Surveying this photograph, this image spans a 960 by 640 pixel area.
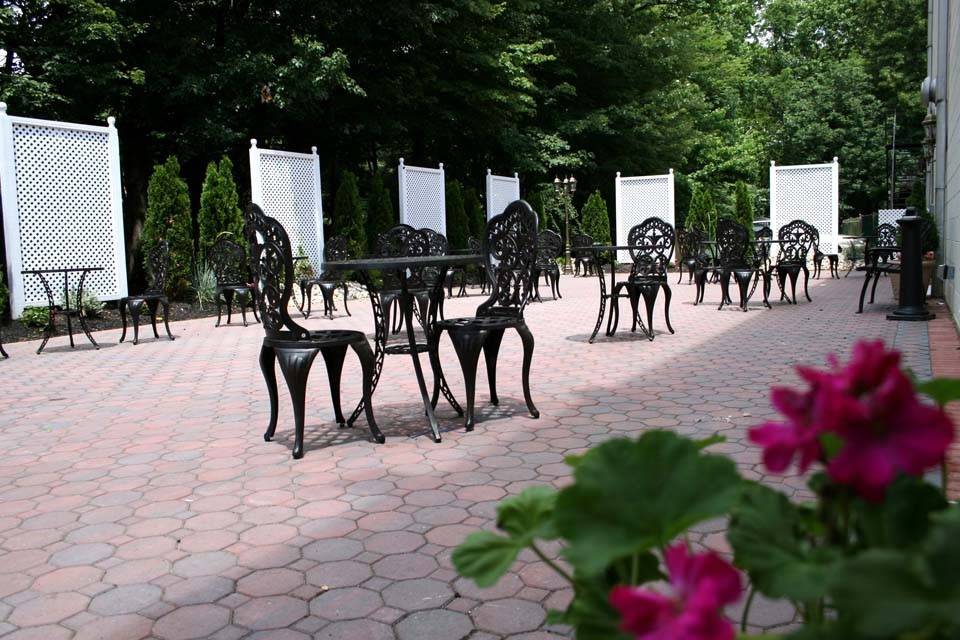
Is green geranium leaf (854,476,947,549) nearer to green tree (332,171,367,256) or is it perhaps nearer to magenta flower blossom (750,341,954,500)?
magenta flower blossom (750,341,954,500)

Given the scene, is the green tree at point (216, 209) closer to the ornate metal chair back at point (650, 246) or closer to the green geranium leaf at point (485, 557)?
the ornate metal chair back at point (650, 246)

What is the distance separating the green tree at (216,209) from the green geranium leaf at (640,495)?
39.7 ft

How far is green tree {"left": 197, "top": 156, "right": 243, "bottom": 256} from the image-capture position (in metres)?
12.3

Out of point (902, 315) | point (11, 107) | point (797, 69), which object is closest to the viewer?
point (902, 315)

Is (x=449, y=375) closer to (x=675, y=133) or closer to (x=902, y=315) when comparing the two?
(x=902, y=315)

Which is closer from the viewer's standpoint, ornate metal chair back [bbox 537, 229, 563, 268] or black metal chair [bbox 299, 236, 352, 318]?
black metal chair [bbox 299, 236, 352, 318]

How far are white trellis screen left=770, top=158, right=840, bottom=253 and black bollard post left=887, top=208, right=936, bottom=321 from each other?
9851mm

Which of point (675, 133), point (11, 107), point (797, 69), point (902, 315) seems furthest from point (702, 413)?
point (797, 69)

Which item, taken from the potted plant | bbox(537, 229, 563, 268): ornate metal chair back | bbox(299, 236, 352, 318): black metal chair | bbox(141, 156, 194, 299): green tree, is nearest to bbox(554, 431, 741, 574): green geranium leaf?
the potted plant

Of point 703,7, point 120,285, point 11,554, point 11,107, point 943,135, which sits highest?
point 703,7

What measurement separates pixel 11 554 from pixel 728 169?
2697cm

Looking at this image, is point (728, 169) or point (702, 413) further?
point (728, 169)

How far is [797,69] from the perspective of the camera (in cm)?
3791

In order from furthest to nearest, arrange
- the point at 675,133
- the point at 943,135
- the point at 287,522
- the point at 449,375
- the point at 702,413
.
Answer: the point at 675,133 → the point at 943,135 → the point at 449,375 → the point at 702,413 → the point at 287,522
